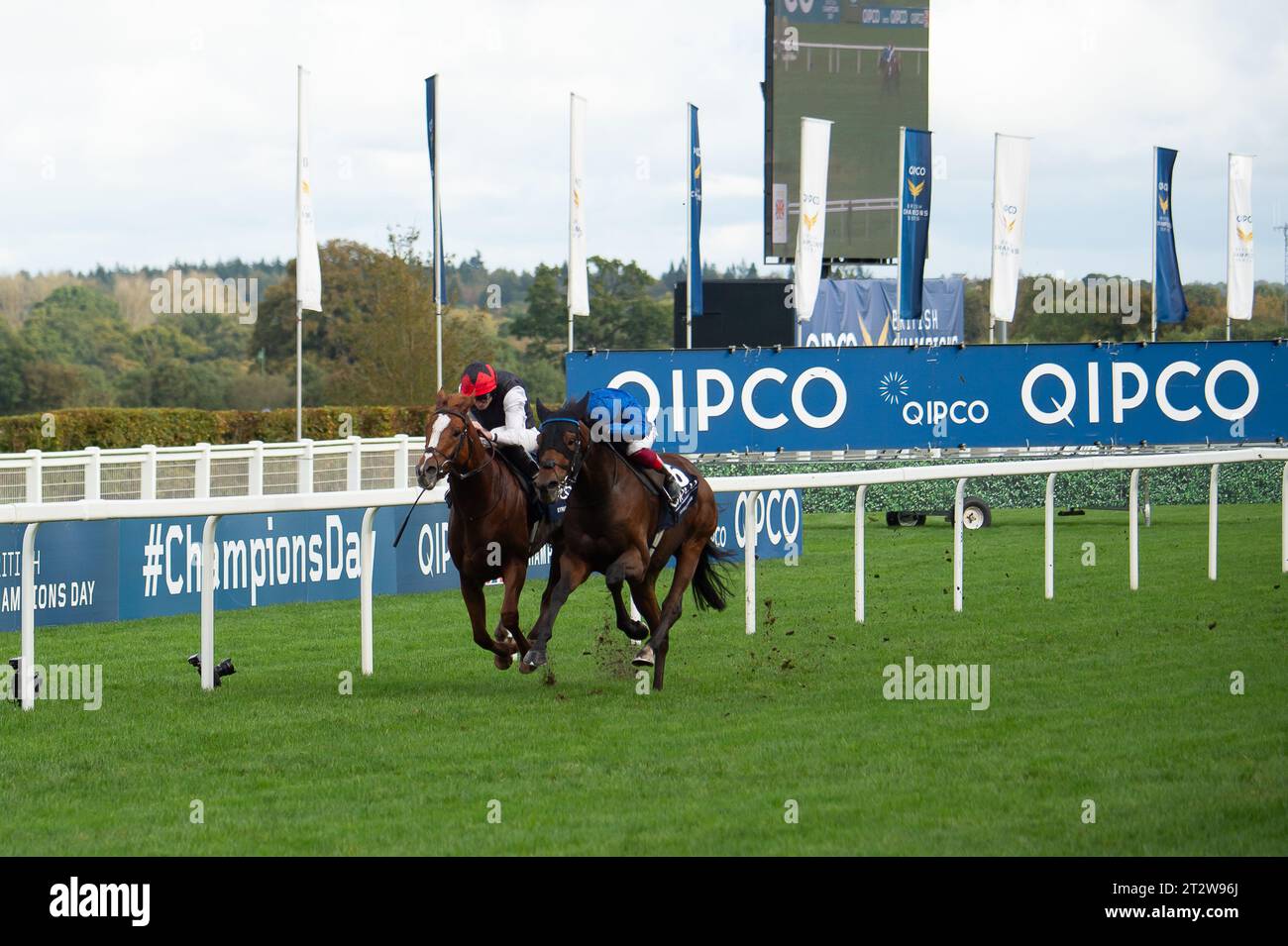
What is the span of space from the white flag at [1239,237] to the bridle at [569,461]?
1977cm

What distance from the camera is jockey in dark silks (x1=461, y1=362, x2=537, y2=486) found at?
8.79 metres

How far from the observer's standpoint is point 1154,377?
22016 mm

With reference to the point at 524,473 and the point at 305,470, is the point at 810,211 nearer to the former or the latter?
the point at 305,470

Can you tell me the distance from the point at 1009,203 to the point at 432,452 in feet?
59.0

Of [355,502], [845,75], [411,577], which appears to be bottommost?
[411,577]

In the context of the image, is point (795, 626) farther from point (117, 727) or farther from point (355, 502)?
point (117, 727)

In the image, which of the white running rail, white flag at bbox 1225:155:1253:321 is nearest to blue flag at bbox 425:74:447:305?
white flag at bbox 1225:155:1253:321

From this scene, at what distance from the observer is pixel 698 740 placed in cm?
681

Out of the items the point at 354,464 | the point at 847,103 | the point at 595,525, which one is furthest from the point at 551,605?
the point at 847,103

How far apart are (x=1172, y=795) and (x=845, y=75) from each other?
29.1m

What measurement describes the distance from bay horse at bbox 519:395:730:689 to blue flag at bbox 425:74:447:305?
15.3m

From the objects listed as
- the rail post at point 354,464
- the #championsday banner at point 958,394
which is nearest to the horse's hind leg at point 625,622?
the rail post at point 354,464

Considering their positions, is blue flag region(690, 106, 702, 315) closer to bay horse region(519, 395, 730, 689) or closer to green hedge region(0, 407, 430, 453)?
green hedge region(0, 407, 430, 453)
